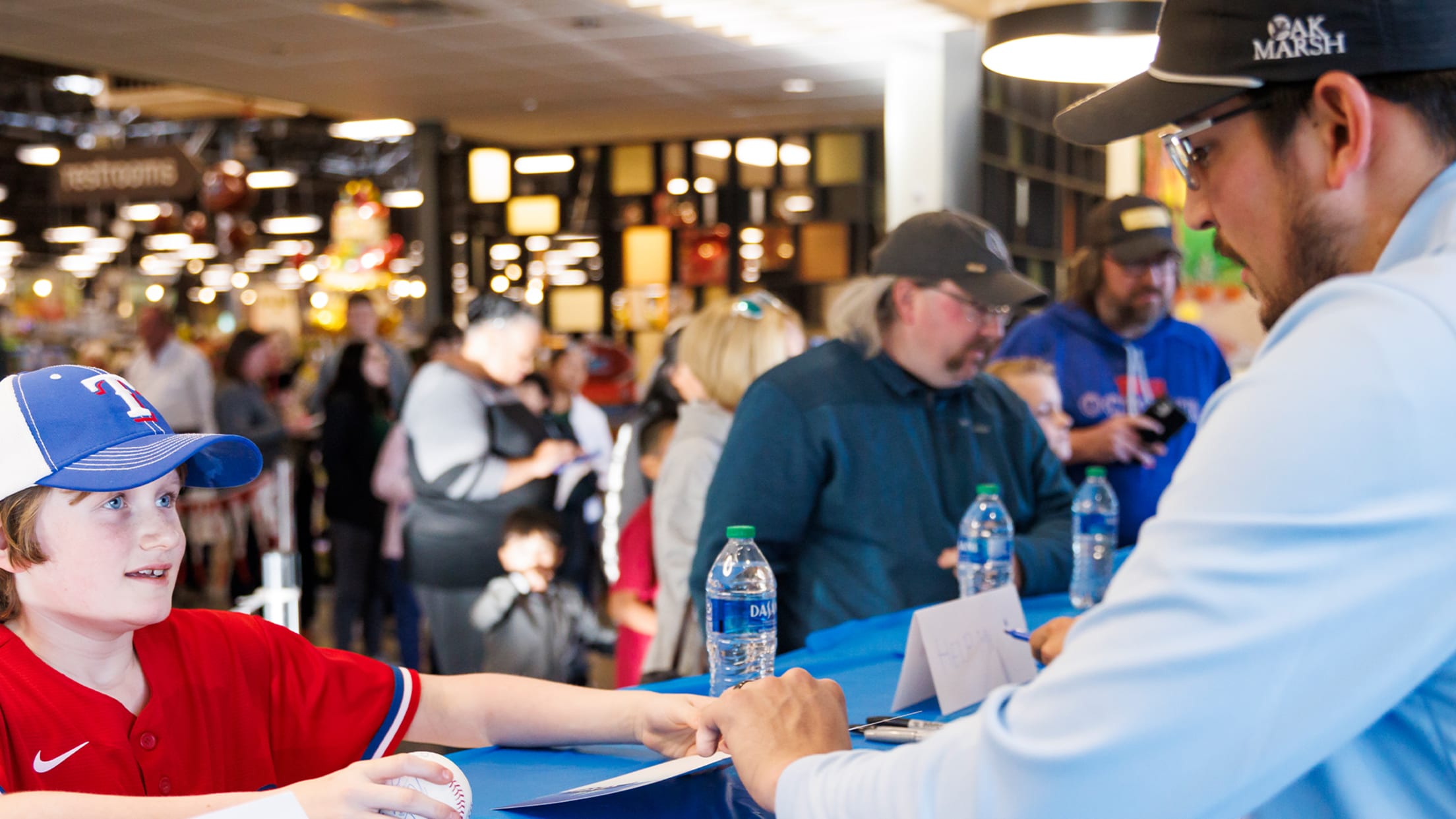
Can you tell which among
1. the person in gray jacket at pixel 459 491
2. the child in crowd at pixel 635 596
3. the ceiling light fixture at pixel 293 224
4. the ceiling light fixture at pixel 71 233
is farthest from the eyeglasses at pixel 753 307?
the ceiling light fixture at pixel 71 233

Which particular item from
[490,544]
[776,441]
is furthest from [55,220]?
[776,441]

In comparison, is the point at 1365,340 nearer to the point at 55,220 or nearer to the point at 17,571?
the point at 17,571

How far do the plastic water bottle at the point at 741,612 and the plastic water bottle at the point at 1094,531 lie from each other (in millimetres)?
838

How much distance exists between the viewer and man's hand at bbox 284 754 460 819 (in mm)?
1104

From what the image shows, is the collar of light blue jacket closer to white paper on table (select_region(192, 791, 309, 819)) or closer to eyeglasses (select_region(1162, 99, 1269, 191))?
eyeglasses (select_region(1162, 99, 1269, 191))

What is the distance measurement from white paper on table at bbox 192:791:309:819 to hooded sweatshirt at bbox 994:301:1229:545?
119 inches

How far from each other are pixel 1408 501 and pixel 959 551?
5.80ft

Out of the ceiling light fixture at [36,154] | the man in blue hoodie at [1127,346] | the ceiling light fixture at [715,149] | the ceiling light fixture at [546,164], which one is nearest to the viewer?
the man in blue hoodie at [1127,346]

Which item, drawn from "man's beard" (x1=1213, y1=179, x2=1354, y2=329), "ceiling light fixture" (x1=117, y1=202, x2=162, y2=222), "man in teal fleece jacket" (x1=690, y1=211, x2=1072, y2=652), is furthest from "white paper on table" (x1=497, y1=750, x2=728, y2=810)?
"ceiling light fixture" (x1=117, y1=202, x2=162, y2=222)

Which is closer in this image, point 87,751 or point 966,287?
point 87,751

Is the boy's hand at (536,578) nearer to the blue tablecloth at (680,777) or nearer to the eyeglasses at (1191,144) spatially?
the blue tablecloth at (680,777)

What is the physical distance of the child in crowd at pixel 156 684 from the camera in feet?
4.13

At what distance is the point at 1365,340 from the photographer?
650 mm

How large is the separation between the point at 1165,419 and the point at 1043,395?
39 centimetres
